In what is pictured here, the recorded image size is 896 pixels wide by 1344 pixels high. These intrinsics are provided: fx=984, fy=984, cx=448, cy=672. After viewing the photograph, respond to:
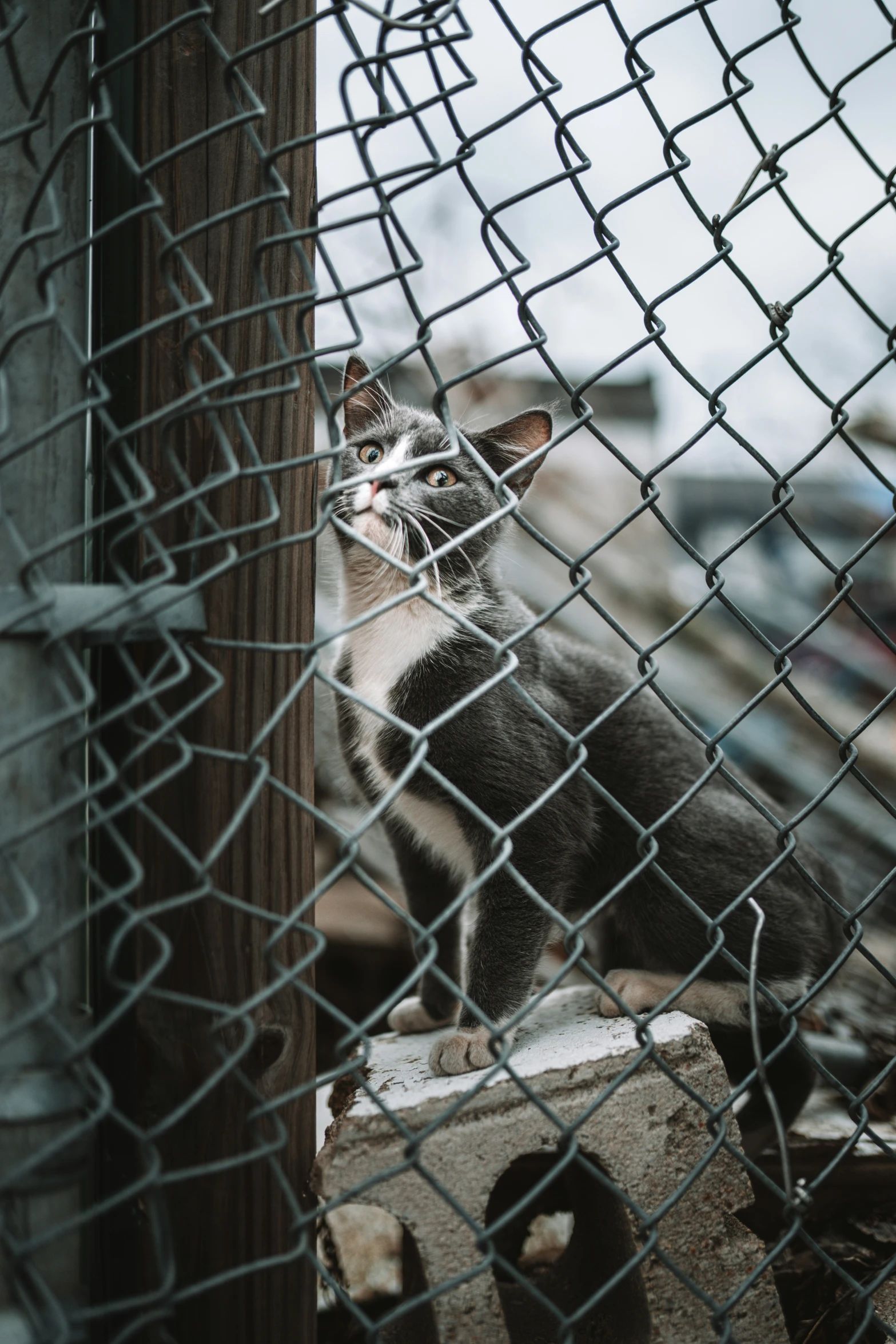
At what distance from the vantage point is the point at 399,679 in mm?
2160

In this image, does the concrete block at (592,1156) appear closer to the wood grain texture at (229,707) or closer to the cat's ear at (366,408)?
the wood grain texture at (229,707)

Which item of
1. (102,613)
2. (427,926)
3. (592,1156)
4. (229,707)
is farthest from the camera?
(427,926)

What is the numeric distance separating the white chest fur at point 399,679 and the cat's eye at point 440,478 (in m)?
0.28

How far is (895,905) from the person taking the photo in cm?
409

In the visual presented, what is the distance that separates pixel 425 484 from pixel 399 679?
45cm

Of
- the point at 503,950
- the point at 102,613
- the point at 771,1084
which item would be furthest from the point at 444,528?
the point at 771,1084

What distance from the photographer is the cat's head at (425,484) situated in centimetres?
211

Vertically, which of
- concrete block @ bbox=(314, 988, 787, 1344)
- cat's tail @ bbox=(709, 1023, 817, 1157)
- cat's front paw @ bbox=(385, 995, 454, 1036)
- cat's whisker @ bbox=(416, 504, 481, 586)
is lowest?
cat's tail @ bbox=(709, 1023, 817, 1157)

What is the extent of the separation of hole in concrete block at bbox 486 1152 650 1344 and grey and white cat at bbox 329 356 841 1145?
1.22 ft

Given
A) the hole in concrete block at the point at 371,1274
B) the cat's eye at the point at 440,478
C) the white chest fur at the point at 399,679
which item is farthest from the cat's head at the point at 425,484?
the hole in concrete block at the point at 371,1274

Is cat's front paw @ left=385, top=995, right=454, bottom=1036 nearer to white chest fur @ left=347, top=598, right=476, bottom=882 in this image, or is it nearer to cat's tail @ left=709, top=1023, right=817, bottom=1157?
white chest fur @ left=347, top=598, right=476, bottom=882

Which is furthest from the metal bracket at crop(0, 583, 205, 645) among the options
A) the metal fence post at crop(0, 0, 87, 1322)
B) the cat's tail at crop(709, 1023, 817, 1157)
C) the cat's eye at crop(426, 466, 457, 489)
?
the cat's tail at crop(709, 1023, 817, 1157)

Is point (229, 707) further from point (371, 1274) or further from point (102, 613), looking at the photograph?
point (371, 1274)

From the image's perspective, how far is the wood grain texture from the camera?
4.34 feet
